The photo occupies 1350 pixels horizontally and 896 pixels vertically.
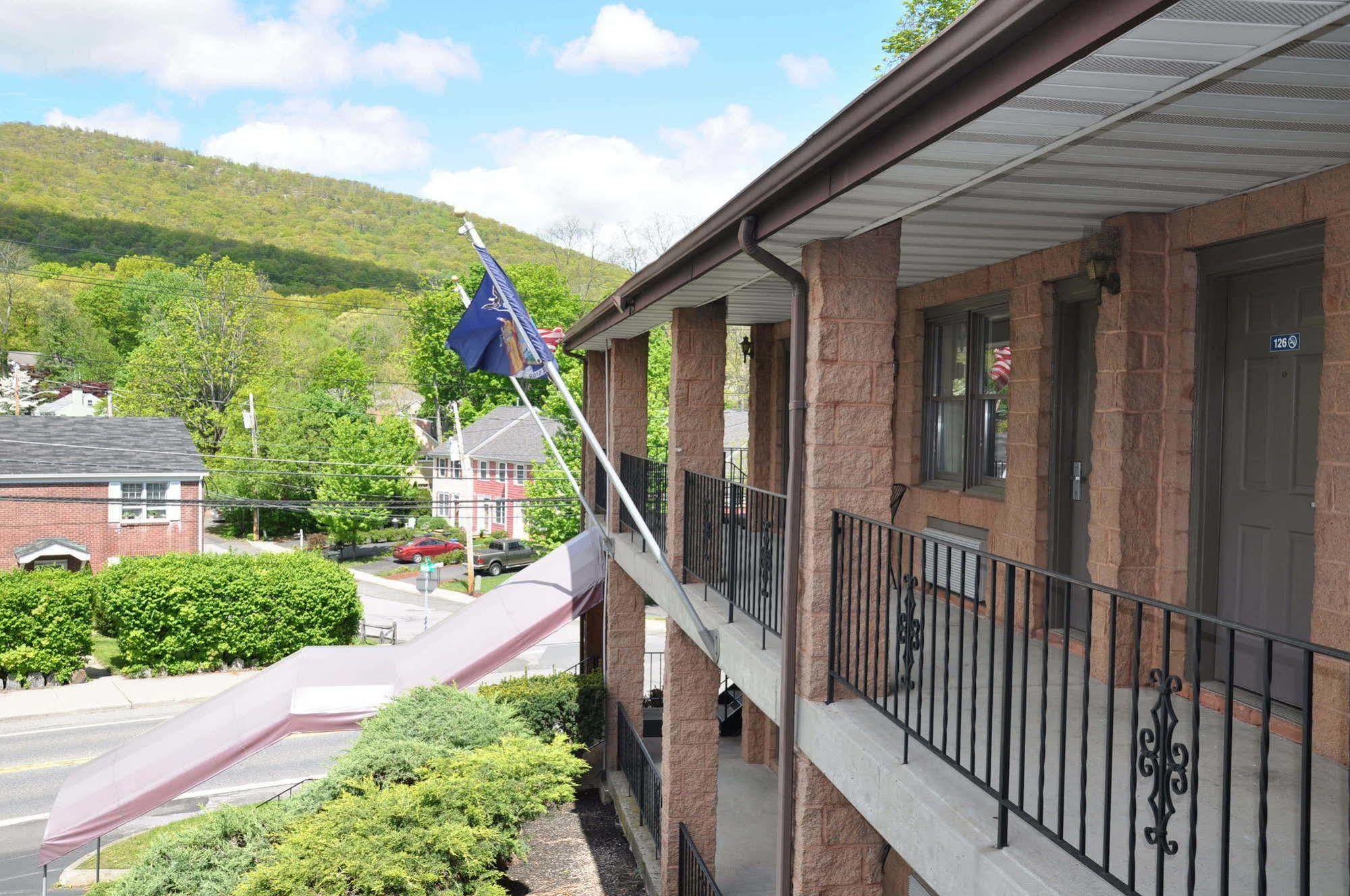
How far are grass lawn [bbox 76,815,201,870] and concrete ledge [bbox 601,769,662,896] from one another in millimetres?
5841

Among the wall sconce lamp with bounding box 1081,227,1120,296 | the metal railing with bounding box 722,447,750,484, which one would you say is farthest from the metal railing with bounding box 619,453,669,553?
the wall sconce lamp with bounding box 1081,227,1120,296

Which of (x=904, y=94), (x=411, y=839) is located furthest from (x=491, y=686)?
(x=904, y=94)

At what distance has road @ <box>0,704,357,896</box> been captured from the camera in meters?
14.0

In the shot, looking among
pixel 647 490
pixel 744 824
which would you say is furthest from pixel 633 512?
pixel 744 824

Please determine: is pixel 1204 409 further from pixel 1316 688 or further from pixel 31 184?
pixel 31 184

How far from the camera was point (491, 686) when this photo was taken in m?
14.2

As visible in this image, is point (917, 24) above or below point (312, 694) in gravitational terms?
above

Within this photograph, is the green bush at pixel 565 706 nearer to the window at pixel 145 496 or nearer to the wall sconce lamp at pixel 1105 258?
the wall sconce lamp at pixel 1105 258

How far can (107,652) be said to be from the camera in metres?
26.7

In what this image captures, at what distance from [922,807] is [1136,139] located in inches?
A: 116

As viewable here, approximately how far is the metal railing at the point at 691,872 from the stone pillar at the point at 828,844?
95.3 inches

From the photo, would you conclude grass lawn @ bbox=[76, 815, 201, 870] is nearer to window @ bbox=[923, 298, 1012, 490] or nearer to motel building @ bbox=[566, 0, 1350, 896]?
motel building @ bbox=[566, 0, 1350, 896]

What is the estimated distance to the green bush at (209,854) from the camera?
883cm

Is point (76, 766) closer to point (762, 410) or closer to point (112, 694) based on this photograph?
point (112, 694)
